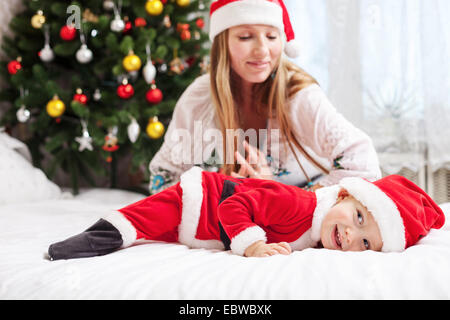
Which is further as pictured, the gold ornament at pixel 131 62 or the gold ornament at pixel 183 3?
the gold ornament at pixel 183 3

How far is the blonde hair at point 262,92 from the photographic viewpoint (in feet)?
4.98

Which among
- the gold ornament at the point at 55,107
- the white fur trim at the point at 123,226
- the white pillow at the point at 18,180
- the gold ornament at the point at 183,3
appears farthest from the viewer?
the gold ornament at the point at 183,3

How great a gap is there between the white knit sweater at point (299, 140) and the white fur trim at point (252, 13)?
10.9 inches

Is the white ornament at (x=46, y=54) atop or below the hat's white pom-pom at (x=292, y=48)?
atop

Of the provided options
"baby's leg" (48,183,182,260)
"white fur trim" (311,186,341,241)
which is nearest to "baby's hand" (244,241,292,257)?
"white fur trim" (311,186,341,241)

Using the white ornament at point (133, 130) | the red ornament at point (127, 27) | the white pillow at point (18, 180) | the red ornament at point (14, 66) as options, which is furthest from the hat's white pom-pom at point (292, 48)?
the red ornament at point (14, 66)

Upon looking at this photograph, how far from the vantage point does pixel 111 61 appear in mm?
2137

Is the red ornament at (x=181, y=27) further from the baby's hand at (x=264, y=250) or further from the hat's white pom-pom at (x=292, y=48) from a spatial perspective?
the baby's hand at (x=264, y=250)

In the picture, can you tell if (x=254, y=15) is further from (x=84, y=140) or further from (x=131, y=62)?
(x=84, y=140)

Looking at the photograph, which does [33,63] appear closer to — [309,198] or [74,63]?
[74,63]

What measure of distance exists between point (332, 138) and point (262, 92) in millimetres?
330

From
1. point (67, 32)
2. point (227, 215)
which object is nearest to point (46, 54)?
point (67, 32)

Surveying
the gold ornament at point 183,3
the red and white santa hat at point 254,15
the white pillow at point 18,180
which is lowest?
the white pillow at point 18,180
